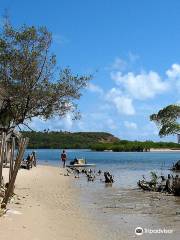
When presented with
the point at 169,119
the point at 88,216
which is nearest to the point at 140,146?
the point at 169,119

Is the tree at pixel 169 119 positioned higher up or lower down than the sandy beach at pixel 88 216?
higher up

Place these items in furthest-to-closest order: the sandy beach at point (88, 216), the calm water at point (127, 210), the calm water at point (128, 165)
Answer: the calm water at point (128, 165) → the calm water at point (127, 210) → the sandy beach at point (88, 216)

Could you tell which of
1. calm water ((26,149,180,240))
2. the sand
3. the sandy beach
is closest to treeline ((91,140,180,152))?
calm water ((26,149,180,240))

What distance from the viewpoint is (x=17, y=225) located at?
1438cm

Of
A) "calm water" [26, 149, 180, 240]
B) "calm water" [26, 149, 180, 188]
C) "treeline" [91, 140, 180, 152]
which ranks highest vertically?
"treeline" [91, 140, 180, 152]

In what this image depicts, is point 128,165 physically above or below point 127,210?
above

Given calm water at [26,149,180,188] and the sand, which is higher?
calm water at [26,149,180,188]

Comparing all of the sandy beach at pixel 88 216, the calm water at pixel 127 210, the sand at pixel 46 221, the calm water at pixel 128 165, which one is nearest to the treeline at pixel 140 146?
the calm water at pixel 128 165

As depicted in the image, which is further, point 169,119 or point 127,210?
point 169,119

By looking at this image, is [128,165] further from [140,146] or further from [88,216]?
[140,146]

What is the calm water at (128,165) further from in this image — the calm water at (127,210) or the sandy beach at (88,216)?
the sandy beach at (88,216)

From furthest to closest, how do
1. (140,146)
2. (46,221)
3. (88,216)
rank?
(140,146) < (88,216) < (46,221)

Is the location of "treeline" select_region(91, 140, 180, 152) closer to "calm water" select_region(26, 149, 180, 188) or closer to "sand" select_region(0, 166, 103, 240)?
"calm water" select_region(26, 149, 180, 188)

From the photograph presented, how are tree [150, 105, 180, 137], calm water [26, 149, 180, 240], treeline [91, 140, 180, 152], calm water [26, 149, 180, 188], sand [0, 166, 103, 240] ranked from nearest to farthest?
sand [0, 166, 103, 240]
calm water [26, 149, 180, 240]
calm water [26, 149, 180, 188]
tree [150, 105, 180, 137]
treeline [91, 140, 180, 152]
